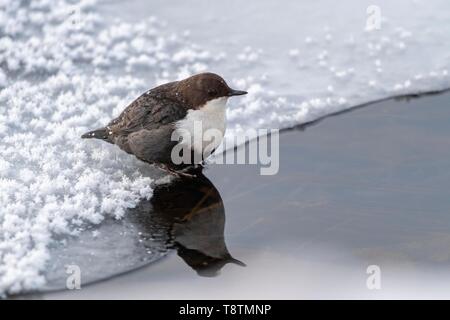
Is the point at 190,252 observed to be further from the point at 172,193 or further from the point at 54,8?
the point at 54,8

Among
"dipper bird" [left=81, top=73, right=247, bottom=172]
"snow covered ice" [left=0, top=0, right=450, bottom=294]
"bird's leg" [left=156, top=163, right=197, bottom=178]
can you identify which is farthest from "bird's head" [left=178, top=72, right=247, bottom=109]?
"snow covered ice" [left=0, top=0, right=450, bottom=294]

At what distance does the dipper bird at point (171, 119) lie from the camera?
173 inches

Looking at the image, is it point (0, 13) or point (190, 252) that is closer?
point (190, 252)

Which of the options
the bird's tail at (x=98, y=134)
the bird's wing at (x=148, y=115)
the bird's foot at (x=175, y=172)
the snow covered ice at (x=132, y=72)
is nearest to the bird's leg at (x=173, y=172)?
Answer: the bird's foot at (x=175, y=172)

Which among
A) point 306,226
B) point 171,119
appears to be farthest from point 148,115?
point 306,226

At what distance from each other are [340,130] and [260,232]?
136 cm

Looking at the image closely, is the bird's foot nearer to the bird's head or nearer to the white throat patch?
the white throat patch

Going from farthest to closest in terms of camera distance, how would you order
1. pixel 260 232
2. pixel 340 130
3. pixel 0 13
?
pixel 0 13, pixel 340 130, pixel 260 232

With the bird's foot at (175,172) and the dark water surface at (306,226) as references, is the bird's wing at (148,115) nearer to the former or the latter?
the bird's foot at (175,172)

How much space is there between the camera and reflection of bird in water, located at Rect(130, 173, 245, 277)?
12.3 ft

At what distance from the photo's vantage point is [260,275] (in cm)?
358

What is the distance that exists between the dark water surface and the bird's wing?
1.25 feet
